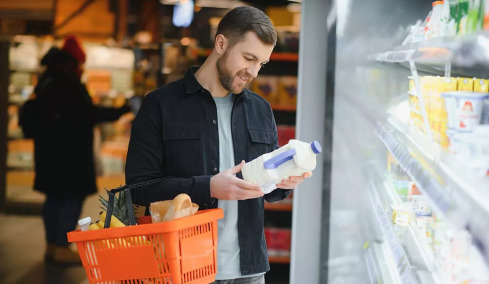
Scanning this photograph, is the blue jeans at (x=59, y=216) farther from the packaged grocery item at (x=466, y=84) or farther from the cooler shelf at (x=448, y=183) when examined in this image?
the packaged grocery item at (x=466, y=84)

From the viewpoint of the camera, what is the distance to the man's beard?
8.33 feet

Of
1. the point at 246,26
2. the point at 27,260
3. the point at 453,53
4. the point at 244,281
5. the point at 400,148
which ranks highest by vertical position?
the point at 246,26

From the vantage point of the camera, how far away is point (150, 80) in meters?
8.59

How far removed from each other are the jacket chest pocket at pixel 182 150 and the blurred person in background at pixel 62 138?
3.58m

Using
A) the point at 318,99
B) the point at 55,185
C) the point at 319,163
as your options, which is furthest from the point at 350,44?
the point at 55,185

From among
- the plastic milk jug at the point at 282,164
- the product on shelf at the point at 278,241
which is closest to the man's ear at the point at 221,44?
the plastic milk jug at the point at 282,164

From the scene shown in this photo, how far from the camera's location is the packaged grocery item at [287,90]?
5.82 meters

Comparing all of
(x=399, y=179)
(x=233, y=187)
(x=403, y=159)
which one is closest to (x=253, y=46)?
(x=233, y=187)

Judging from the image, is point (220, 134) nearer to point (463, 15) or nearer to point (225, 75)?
point (225, 75)

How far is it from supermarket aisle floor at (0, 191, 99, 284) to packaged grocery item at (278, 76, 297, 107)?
2.18m

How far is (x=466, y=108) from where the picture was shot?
1954 millimetres

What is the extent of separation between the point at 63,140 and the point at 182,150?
13.0 feet

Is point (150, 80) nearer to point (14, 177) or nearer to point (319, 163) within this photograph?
point (14, 177)

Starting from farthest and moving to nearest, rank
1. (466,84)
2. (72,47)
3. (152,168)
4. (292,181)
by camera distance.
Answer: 1. (72,47)
2. (152,168)
3. (292,181)
4. (466,84)
